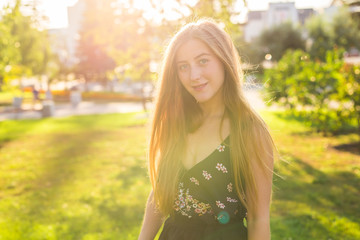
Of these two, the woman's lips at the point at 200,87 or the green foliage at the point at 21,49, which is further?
the green foliage at the point at 21,49

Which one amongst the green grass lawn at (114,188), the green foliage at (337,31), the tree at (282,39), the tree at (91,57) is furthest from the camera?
the tree at (282,39)

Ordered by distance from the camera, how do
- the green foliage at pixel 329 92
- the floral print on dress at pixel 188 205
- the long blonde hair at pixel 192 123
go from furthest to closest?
1. the green foliage at pixel 329 92
2. the floral print on dress at pixel 188 205
3. the long blonde hair at pixel 192 123

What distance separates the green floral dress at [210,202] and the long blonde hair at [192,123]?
7 centimetres

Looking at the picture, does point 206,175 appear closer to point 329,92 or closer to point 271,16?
point 329,92

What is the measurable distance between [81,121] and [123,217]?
1184cm

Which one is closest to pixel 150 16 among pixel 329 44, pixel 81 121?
pixel 81 121

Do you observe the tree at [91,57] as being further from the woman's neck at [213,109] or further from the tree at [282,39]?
the woman's neck at [213,109]

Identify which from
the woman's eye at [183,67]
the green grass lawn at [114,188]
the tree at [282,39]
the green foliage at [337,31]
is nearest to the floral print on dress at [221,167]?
the woman's eye at [183,67]

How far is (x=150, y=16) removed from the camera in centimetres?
1159

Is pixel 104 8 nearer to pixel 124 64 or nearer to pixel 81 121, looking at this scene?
pixel 124 64

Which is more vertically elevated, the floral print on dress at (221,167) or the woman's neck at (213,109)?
the woman's neck at (213,109)

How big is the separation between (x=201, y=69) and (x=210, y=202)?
0.76 m

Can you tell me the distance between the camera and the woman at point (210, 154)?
1809 mm

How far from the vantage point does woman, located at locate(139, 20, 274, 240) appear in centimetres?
181
